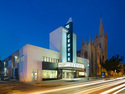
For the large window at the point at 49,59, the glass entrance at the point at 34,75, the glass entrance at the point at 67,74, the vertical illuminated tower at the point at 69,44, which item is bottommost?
the glass entrance at the point at 67,74

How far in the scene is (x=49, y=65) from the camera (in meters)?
35.5

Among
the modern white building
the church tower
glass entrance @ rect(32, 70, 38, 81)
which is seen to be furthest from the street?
the church tower

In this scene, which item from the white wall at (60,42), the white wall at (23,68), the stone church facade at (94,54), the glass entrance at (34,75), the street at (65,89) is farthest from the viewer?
the stone church facade at (94,54)

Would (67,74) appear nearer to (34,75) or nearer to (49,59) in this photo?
(49,59)

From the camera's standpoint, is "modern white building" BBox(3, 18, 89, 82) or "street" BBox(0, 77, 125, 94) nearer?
"street" BBox(0, 77, 125, 94)

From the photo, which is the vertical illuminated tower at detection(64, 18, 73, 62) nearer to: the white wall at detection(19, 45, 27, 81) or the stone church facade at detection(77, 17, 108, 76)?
Result: the white wall at detection(19, 45, 27, 81)

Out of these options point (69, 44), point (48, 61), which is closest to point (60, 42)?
point (69, 44)

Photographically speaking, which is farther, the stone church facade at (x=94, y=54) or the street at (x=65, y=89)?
the stone church facade at (x=94, y=54)

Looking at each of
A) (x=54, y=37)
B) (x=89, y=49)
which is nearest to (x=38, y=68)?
(x=54, y=37)

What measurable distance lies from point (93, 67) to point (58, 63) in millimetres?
41714

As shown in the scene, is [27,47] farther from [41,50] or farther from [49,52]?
[49,52]

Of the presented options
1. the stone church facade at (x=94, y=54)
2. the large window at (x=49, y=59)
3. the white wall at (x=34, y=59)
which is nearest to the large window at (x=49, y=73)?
the white wall at (x=34, y=59)

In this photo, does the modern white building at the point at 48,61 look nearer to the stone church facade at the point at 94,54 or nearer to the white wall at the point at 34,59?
the white wall at the point at 34,59

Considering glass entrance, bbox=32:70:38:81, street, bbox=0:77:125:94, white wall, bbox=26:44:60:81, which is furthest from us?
glass entrance, bbox=32:70:38:81
